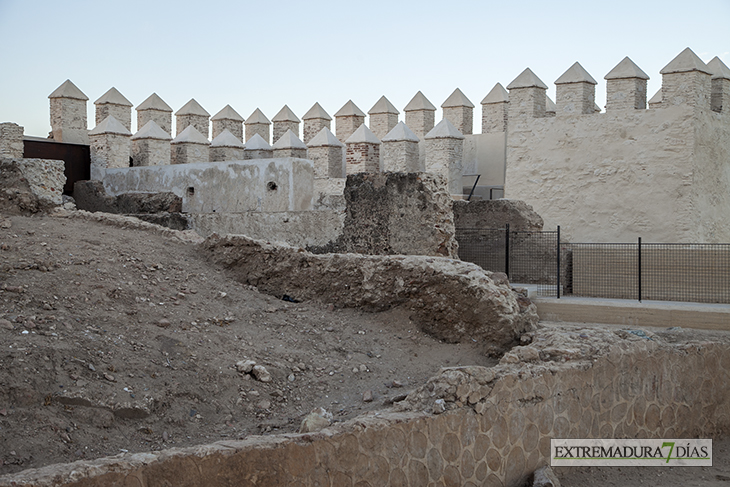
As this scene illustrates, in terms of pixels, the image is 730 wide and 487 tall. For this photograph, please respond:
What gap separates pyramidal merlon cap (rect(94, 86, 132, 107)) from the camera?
21.5m

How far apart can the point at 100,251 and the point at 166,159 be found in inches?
477

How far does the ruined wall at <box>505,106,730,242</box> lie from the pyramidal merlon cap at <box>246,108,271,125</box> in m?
10.1

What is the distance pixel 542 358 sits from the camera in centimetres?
575

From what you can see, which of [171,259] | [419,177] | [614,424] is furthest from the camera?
[419,177]

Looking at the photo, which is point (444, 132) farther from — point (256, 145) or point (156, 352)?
point (156, 352)

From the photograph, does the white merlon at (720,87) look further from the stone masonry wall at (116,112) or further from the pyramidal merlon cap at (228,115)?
the stone masonry wall at (116,112)

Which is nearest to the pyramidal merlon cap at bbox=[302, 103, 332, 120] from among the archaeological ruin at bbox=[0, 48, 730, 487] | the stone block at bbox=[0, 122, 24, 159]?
the archaeological ruin at bbox=[0, 48, 730, 487]

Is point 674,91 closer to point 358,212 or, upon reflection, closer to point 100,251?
point 358,212

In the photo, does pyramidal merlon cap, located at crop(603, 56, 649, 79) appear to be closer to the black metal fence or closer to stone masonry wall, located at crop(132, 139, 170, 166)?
the black metal fence

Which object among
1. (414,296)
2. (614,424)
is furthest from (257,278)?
(614,424)

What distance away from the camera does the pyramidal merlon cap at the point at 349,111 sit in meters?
22.2

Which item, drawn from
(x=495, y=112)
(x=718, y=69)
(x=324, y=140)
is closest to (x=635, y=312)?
(x=718, y=69)

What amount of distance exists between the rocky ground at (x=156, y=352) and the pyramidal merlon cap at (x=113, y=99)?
14.4 m

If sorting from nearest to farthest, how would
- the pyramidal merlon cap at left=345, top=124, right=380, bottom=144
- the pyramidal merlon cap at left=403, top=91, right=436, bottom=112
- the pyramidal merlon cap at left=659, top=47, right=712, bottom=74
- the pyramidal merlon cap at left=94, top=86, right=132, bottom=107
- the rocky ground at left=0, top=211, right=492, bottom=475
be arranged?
the rocky ground at left=0, top=211, right=492, bottom=475 < the pyramidal merlon cap at left=659, top=47, right=712, bottom=74 < the pyramidal merlon cap at left=345, top=124, right=380, bottom=144 < the pyramidal merlon cap at left=403, top=91, right=436, bottom=112 < the pyramidal merlon cap at left=94, top=86, right=132, bottom=107
